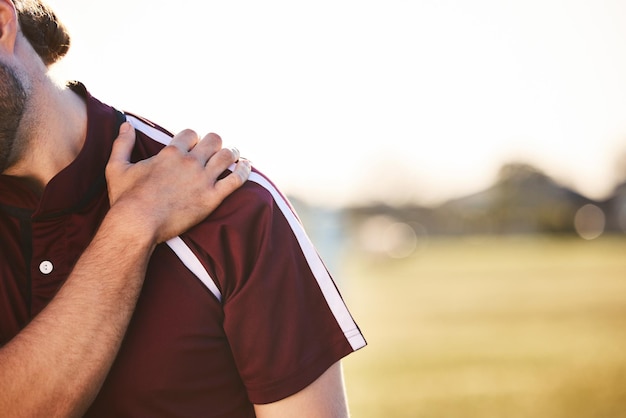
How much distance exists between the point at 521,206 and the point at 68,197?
84.8 meters

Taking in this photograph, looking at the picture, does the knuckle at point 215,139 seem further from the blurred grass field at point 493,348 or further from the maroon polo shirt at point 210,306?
the blurred grass field at point 493,348

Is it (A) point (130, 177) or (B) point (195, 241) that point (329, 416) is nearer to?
(B) point (195, 241)

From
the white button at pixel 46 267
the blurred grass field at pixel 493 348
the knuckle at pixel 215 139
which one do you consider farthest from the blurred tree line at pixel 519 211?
the white button at pixel 46 267

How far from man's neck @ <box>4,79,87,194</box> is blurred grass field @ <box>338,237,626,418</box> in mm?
6621

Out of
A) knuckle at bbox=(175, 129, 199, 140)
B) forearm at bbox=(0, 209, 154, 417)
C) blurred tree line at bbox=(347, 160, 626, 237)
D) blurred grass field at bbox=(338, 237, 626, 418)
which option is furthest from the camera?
blurred tree line at bbox=(347, 160, 626, 237)

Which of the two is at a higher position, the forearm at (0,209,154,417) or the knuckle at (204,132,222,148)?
the knuckle at (204,132,222,148)

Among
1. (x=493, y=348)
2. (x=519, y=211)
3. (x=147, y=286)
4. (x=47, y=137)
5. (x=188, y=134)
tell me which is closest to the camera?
(x=147, y=286)

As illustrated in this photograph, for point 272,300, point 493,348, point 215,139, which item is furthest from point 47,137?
point 493,348

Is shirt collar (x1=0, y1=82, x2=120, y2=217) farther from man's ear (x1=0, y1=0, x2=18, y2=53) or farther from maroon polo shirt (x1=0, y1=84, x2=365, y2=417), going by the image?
man's ear (x1=0, y1=0, x2=18, y2=53)

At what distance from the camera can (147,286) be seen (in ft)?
6.70

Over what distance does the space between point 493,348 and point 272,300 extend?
12130 mm

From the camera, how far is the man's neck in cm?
212

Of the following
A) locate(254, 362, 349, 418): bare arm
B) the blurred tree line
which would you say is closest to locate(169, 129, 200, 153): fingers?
locate(254, 362, 349, 418): bare arm

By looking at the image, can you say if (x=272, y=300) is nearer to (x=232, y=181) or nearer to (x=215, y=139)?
(x=232, y=181)
